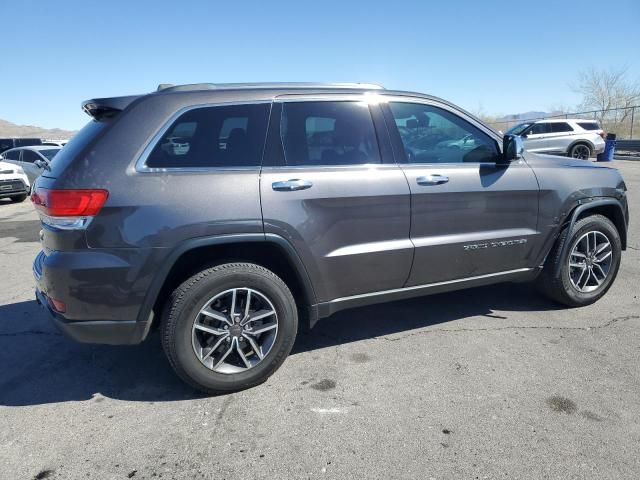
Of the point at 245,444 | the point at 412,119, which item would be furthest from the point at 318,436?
the point at 412,119

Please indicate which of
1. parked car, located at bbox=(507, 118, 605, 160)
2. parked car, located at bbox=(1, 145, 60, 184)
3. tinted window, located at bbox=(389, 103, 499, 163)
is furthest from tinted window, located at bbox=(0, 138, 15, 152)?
tinted window, located at bbox=(389, 103, 499, 163)

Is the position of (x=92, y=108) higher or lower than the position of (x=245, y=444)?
higher

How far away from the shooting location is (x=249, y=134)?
10.1 ft

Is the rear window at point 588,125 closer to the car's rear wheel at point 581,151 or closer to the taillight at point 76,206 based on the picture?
the car's rear wheel at point 581,151

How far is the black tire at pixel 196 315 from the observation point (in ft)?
9.40

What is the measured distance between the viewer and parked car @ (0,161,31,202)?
12687mm

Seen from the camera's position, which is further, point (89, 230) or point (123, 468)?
point (89, 230)

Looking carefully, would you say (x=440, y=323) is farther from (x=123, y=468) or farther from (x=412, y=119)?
(x=123, y=468)

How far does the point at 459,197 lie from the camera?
356 centimetres

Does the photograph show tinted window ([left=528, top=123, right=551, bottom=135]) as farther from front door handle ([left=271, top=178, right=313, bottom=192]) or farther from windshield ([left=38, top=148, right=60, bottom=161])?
front door handle ([left=271, top=178, right=313, bottom=192])

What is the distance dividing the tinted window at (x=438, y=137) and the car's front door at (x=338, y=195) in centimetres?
20

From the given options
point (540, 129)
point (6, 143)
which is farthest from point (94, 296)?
point (6, 143)

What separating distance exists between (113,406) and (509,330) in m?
3.00

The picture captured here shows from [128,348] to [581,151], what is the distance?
19475 mm
